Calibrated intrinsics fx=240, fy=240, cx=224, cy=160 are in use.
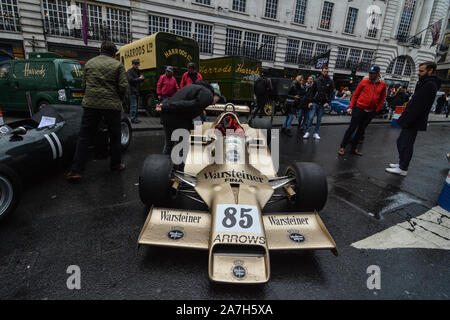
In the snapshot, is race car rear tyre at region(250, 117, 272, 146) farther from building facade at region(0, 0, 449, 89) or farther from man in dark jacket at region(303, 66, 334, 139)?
building facade at region(0, 0, 449, 89)

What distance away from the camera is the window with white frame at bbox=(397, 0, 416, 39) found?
25.7m

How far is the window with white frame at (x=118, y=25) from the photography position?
15.8m

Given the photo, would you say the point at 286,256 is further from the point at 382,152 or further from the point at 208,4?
the point at 208,4

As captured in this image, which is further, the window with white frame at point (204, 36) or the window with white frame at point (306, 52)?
the window with white frame at point (306, 52)

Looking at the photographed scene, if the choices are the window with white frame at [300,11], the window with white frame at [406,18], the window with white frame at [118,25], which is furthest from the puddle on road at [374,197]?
the window with white frame at [406,18]

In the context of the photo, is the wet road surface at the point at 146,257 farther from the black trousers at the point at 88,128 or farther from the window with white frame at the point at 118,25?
the window with white frame at the point at 118,25

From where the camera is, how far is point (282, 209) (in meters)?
2.93

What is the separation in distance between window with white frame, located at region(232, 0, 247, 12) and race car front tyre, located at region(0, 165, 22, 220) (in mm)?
21777

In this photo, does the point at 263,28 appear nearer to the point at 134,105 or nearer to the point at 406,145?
the point at 134,105

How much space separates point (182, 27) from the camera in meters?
18.0

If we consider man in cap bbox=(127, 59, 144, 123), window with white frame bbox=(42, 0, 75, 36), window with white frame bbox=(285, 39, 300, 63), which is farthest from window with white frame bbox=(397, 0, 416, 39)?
window with white frame bbox=(42, 0, 75, 36)

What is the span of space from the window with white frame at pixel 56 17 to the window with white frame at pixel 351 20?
79.9ft

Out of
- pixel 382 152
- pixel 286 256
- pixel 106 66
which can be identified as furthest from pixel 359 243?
pixel 382 152

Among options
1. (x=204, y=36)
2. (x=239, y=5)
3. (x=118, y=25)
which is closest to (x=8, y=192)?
(x=118, y=25)
